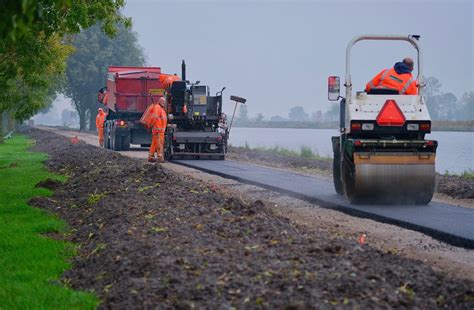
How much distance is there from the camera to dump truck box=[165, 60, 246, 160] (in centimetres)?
2630

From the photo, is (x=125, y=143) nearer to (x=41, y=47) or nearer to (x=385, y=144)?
(x=41, y=47)

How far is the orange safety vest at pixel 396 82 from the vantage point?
13594 mm

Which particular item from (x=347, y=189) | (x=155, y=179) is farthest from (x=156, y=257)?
(x=155, y=179)

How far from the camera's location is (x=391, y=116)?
520 inches

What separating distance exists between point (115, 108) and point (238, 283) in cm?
2840

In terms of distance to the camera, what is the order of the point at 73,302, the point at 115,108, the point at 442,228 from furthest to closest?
the point at 115,108 < the point at 442,228 < the point at 73,302

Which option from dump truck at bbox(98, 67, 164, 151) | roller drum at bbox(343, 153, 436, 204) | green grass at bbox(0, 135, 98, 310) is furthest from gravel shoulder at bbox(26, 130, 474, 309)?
dump truck at bbox(98, 67, 164, 151)

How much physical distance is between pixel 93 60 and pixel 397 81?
63.8 m

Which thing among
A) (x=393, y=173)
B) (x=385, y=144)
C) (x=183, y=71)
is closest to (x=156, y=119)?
(x=183, y=71)

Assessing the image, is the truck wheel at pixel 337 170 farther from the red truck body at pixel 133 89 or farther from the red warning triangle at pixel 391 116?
the red truck body at pixel 133 89

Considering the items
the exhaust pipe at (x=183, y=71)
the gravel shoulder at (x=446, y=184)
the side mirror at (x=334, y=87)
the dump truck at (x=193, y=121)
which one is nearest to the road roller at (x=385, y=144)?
the side mirror at (x=334, y=87)

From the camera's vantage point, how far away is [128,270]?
22.2ft

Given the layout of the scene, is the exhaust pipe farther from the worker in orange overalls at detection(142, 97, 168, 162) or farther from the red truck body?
the red truck body

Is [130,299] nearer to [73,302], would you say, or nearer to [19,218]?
[73,302]
